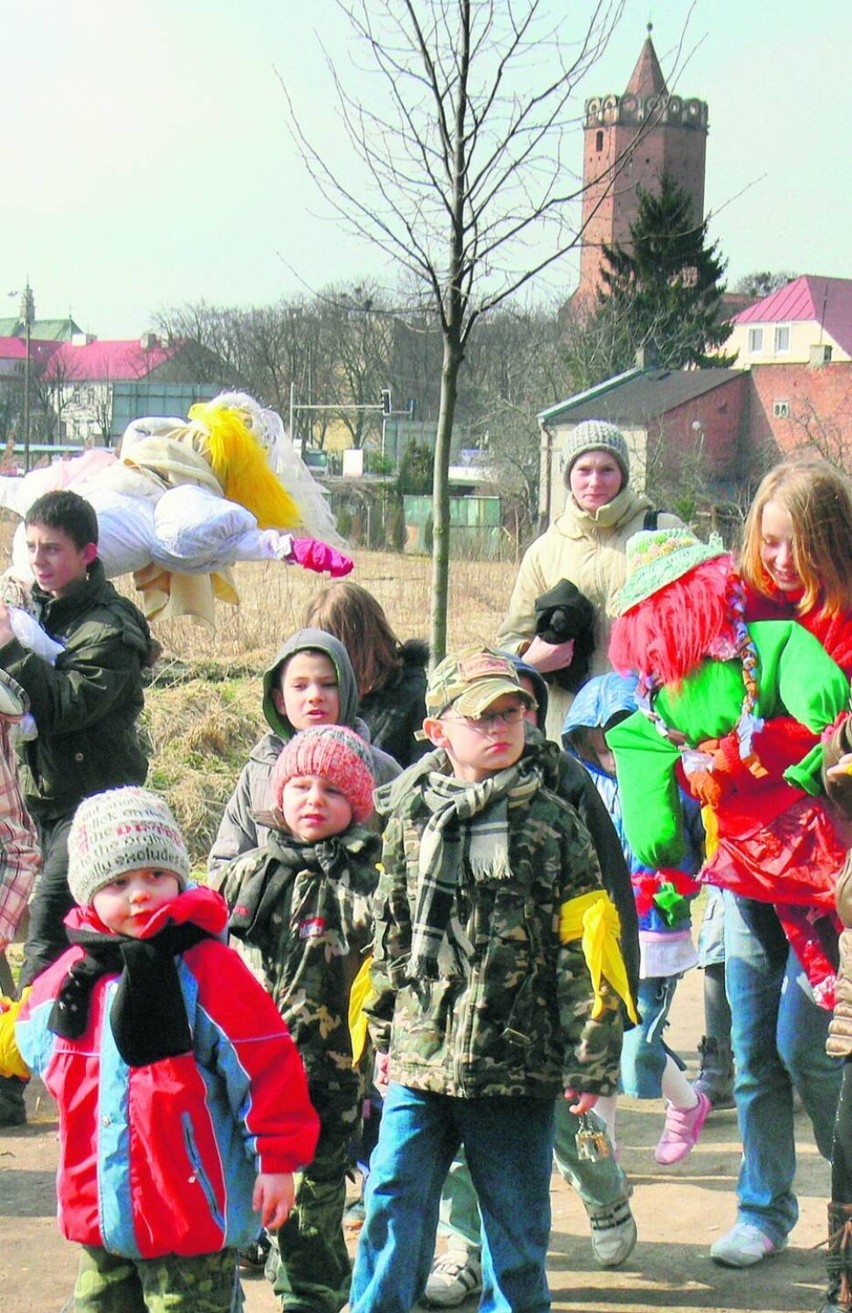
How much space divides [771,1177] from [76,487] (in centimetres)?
403

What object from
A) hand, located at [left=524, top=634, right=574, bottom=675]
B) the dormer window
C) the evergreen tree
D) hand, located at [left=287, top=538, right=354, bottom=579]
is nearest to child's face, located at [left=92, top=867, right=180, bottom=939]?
hand, located at [left=524, top=634, right=574, bottom=675]

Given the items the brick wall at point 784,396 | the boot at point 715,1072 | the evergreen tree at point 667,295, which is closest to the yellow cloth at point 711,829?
the boot at point 715,1072

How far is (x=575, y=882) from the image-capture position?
126 inches

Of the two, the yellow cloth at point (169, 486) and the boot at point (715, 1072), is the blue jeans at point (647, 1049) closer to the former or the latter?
the boot at point (715, 1072)

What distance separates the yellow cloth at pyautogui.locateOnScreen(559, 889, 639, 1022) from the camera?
3090 mm

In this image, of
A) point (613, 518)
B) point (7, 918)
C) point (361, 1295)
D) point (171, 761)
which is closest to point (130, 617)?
point (7, 918)

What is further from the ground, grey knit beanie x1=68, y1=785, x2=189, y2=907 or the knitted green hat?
the knitted green hat

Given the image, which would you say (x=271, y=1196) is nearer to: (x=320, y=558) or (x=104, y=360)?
(x=320, y=558)

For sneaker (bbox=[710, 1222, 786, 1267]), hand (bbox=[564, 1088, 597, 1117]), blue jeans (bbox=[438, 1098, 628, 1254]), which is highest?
hand (bbox=[564, 1088, 597, 1117])

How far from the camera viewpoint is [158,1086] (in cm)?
287

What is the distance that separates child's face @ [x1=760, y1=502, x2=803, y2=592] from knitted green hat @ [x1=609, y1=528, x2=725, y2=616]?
151mm

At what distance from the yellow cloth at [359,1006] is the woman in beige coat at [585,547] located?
1.87 metres

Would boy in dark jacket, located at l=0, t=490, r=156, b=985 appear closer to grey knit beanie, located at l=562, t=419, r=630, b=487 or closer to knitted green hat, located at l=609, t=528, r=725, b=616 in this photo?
grey knit beanie, located at l=562, t=419, r=630, b=487

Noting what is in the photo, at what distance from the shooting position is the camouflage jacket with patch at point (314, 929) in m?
3.57
